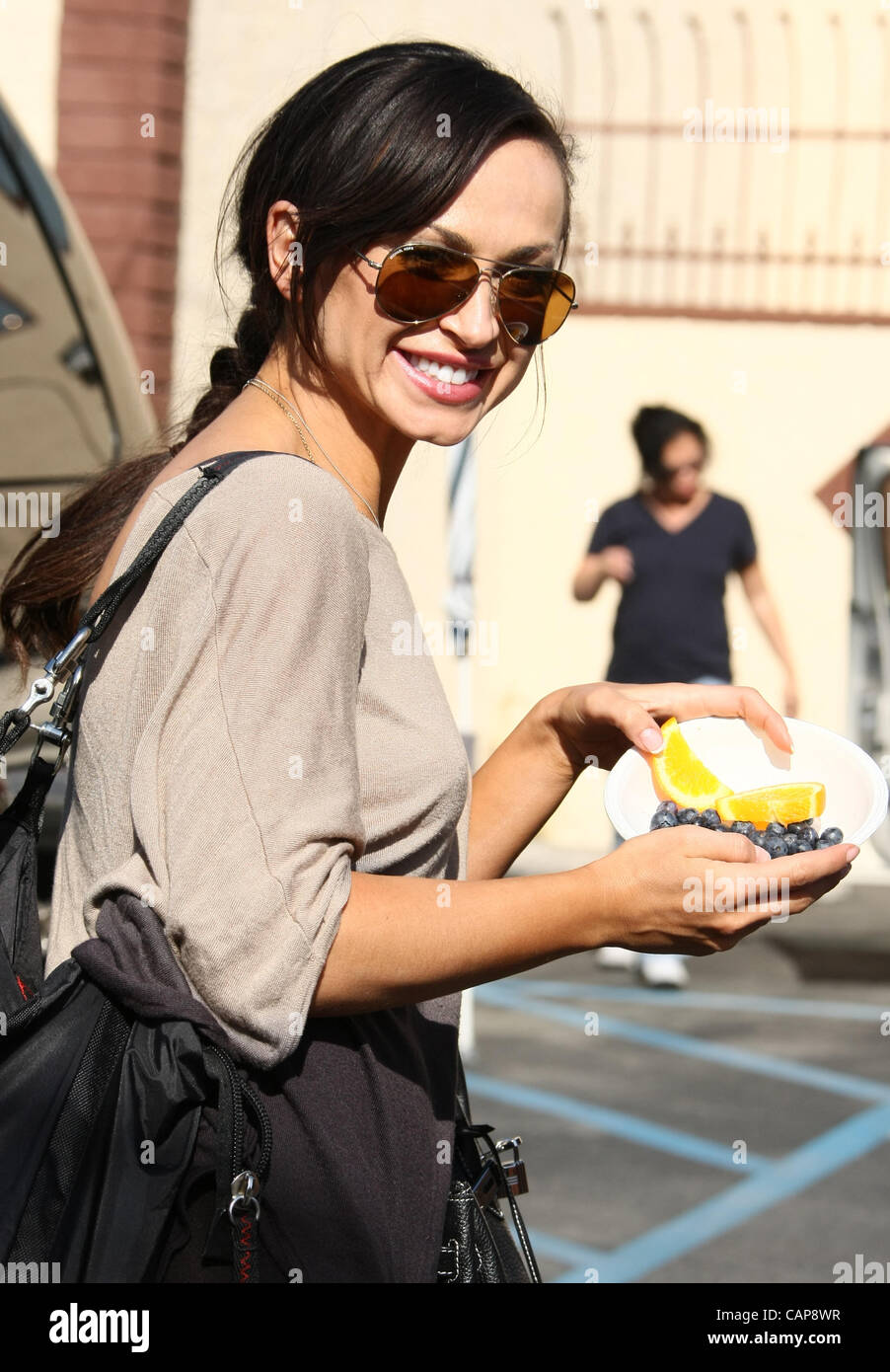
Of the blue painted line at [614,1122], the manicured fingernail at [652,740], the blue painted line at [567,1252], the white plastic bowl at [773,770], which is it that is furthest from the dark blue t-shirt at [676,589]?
the manicured fingernail at [652,740]

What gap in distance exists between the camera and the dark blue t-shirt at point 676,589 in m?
6.57

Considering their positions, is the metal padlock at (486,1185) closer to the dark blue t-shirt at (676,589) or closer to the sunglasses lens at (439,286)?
the sunglasses lens at (439,286)

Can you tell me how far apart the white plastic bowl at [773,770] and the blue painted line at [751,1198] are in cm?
217

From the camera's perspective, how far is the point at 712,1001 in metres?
6.58

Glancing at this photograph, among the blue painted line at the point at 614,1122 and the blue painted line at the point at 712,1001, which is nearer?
the blue painted line at the point at 614,1122

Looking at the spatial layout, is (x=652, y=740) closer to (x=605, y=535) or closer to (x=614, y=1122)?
(x=614, y=1122)

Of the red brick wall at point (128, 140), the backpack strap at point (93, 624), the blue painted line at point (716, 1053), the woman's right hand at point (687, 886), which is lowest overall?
the blue painted line at point (716, 1053)

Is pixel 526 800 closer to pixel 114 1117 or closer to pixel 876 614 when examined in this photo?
pixel 114 1117

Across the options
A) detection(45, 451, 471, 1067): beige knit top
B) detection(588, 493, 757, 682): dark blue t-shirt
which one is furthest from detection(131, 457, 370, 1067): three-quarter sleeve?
detection(588, 493, 757, 682): dark blue t-shirt

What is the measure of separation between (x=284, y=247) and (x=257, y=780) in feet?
2.07

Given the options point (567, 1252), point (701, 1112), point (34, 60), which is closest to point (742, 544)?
point (701, 1112)
